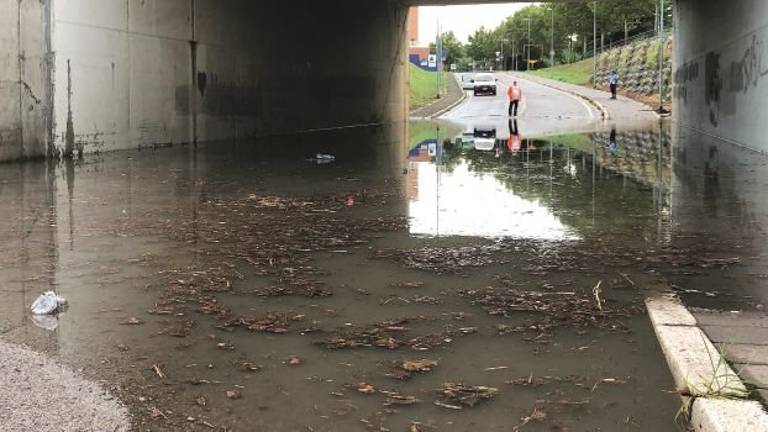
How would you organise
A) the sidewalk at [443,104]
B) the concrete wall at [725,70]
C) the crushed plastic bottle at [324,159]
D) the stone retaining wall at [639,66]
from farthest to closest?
1. the stone retaining wall at [639,66]
2. the sidewalk at [443,104]
3. the concrete wall at [725,70]
4. the crushed plastic bottle at [324,159]

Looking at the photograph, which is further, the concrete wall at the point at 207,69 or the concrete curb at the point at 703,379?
the concrete wall at the point at 207,69

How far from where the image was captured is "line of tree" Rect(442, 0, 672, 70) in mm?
85500

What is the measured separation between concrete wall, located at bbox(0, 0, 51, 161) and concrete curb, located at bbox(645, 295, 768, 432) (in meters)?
13.1

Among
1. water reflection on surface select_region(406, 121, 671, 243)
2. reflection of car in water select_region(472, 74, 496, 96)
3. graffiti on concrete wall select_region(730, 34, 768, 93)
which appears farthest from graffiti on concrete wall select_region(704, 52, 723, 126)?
reflection of car in water select_region(472, 74, 496, 96)

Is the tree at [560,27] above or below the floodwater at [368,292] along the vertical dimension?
above

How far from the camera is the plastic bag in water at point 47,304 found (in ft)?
16.6

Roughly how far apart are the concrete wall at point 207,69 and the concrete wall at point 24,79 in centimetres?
36

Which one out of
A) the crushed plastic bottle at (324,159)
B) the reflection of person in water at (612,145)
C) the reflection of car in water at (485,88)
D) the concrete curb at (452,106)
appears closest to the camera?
the crushed plastic bottle at (324,159)

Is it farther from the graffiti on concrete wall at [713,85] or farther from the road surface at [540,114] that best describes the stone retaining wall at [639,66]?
the graffiti on concrete wall at [713,85]

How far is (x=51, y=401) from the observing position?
11.8 feet

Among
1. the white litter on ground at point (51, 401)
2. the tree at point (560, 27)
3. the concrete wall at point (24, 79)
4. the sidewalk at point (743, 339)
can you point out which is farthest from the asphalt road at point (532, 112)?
the white litter on ground at point (51, 401)

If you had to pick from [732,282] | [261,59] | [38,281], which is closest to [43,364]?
[38,281]

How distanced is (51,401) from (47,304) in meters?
1.64

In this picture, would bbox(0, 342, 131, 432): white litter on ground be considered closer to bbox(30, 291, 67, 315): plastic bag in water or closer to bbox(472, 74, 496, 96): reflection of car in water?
bbox(30, 291, 67, 315): plastic bag in water
